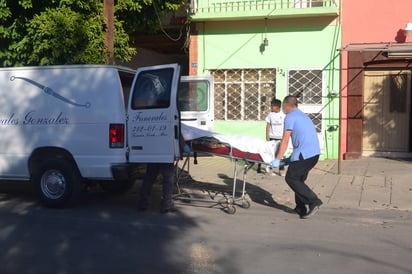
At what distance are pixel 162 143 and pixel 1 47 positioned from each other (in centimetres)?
556

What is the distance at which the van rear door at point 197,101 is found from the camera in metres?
11.4

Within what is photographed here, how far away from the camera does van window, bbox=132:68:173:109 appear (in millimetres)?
7500

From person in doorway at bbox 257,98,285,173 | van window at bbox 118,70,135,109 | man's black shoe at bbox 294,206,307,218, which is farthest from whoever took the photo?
person in doorway at bbox 257,98,285,173

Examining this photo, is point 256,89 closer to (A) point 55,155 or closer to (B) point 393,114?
(B) point 393,114

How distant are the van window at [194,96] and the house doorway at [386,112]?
4.75 meters

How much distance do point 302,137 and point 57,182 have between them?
381 centimetres

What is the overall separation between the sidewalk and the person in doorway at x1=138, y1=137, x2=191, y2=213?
112cm

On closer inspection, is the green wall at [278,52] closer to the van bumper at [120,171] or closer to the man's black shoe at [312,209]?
the man's black shoe at [312,209]

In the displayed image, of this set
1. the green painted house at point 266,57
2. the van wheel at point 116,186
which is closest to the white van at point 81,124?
the van wheel at point 116,186

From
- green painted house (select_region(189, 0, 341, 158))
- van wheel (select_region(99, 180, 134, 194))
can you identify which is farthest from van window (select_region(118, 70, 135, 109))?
green painted house (select_region(189, 0, 341, 158))

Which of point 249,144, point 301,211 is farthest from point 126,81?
point 301,211

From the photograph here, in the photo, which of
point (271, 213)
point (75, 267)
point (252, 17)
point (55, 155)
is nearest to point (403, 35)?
point (252, 17)

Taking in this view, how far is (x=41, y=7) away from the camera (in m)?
10.7

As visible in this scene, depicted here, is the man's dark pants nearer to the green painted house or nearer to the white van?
the white van
